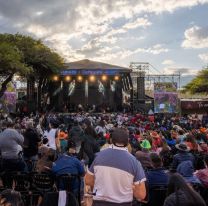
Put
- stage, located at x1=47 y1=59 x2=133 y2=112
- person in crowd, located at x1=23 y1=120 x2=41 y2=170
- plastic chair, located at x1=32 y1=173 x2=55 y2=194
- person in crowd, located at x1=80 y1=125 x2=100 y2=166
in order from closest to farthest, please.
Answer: plastic chair, located at x1=32 y1=173 x2=55 y2=194, person in crowd, located at x1=23 y1=120 x2=41 y2=170, person in crowd, located at x1=80 y1=125 x2=100 y2=166, stage, located at x1=47 y1=59 x2=133 y2=112

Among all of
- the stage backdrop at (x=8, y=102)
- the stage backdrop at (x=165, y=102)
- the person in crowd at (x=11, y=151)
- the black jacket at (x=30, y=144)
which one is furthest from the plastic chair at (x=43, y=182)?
the stage backdrop at (x=8, y=102)

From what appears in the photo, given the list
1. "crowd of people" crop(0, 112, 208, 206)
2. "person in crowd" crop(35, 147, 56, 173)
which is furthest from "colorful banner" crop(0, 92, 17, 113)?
"person in crowd" crop(35, 147, 56, 173)

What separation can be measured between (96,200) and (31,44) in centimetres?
3170

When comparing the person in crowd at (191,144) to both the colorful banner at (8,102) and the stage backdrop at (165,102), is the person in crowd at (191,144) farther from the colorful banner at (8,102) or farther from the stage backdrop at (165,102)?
the colorful banner at (8,102)

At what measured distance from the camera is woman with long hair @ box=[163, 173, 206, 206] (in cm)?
261

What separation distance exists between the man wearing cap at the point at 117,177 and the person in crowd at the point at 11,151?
3.99 m

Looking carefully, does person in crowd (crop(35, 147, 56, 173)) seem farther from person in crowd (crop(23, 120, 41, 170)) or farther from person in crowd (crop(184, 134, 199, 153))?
person in crowd (crop(184, 134, 199, 153))

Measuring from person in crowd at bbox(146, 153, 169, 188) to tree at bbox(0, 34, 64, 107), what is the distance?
2768 cm

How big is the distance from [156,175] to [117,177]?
2252 mm

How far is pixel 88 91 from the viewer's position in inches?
1713

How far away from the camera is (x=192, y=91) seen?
173ft

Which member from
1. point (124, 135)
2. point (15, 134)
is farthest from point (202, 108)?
point (124, 135)

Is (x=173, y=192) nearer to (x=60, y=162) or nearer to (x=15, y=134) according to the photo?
(x=60, y=162)

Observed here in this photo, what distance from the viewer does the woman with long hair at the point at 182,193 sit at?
103 inches
